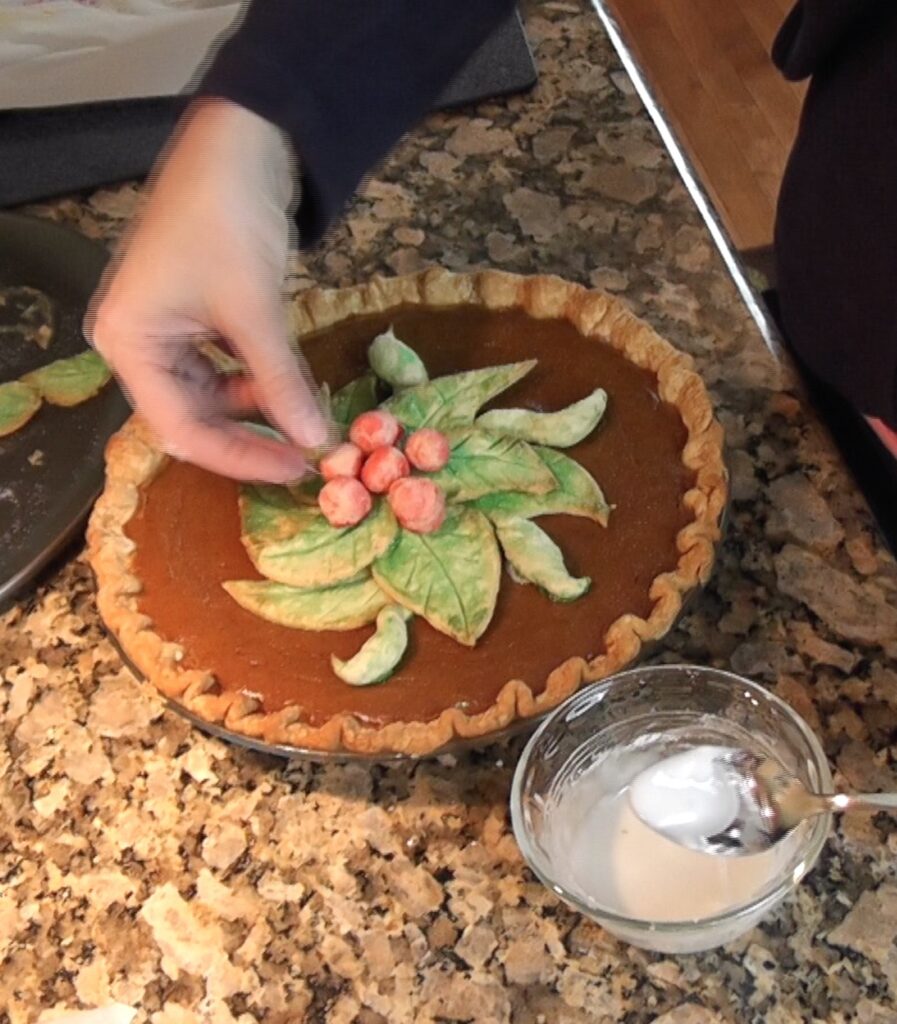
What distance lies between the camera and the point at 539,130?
112 cm

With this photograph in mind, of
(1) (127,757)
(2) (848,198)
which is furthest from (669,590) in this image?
(1) (127,757)

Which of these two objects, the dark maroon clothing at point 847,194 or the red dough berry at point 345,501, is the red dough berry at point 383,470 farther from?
the dark maroon clothing at point 847,194

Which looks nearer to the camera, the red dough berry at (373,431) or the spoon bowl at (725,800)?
the spoon bowl at (725,800)

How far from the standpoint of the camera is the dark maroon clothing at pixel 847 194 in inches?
24.2

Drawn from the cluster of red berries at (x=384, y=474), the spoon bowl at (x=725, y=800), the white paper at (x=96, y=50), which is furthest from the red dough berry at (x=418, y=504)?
the white paper at (x=96, y=50)

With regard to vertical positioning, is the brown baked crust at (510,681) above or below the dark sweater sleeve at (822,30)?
below

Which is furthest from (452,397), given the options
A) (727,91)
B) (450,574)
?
(727,91)

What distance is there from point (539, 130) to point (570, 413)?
40cm

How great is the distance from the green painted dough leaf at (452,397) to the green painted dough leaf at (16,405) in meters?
0.30

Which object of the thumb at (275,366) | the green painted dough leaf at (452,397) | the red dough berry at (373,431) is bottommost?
the green painted dough leaf at (452,397)

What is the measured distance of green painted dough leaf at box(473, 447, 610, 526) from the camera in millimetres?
799

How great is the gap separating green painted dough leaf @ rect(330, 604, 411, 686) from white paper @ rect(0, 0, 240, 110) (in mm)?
655

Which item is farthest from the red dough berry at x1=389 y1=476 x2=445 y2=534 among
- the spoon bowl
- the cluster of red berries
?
the spoon bowl

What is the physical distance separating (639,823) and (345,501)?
0.28 meters
